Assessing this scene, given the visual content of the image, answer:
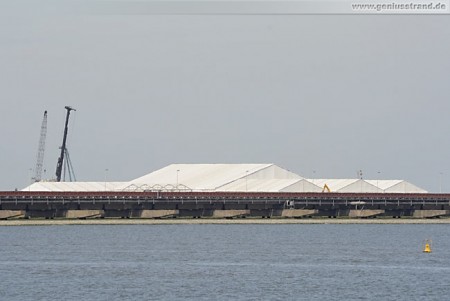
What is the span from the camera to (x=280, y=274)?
340ft

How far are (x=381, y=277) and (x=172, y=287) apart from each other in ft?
61.0

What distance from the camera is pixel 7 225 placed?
194 m

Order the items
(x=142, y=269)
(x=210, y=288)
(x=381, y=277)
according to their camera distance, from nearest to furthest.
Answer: (x=210, y=288), (x=381, y=277), (x=142, y=269)

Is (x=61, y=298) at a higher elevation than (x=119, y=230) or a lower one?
lower

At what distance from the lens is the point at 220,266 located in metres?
111

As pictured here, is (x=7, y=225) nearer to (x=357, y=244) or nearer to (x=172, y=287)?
(x=357, y=244)

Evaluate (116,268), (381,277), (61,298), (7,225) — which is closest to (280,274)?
(381,277)

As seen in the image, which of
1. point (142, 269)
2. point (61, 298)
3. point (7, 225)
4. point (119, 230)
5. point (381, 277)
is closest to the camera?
point (61, 298)

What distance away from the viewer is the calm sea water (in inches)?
3565

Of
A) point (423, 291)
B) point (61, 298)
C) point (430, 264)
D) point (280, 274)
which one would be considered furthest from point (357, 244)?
point (61, 298)

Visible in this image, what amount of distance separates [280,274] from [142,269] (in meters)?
12.7

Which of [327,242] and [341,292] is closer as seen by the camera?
Answer: [341,292]

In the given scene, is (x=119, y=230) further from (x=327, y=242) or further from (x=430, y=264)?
(x=430, y=264)

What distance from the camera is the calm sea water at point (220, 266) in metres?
90.6
